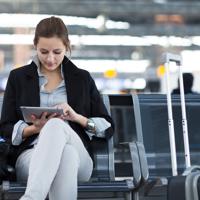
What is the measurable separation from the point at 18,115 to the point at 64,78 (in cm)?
35

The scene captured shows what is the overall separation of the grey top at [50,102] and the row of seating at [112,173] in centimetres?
16

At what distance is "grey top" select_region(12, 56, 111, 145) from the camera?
398 centimetres

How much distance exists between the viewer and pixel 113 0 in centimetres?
2648

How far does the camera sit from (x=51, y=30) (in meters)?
3.99

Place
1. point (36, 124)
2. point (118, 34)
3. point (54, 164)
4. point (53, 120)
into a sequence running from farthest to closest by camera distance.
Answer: point (118, 34)
point (36, 124)
point (53, 120)
point (54, 164)

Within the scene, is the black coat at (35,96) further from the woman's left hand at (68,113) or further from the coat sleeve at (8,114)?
the woman's left hand at (68,113)

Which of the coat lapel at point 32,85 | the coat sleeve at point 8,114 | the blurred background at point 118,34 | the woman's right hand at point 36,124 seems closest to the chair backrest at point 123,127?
the coat lapel at point 32,85

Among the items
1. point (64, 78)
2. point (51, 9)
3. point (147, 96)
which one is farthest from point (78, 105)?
point (51, 9)

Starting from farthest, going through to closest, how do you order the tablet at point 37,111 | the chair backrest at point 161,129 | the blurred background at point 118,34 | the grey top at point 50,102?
the blurred background at point 118,34 → the chair backrest at point 161,129 → the grey top at point 50,102 → the tablet at point 37,111

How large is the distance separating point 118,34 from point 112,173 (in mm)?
25888

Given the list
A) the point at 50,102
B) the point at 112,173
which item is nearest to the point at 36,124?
the point at 50,102

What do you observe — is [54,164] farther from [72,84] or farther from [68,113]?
[72,84]

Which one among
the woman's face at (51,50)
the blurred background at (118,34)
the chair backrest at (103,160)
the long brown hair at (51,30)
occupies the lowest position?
the chair backrest at (103,160)

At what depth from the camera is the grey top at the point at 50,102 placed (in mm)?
3979
